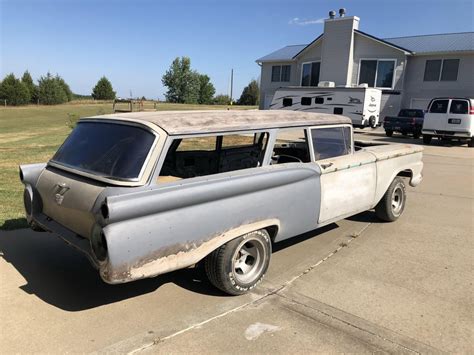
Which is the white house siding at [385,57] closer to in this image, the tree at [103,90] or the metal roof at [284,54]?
the metal roof at [284,54]

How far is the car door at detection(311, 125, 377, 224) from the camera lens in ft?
14.7

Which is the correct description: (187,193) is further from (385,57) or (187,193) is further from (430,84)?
(385,57)

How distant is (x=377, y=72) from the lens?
2892cm

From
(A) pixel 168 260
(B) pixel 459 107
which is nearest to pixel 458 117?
(B) pixel 459 107

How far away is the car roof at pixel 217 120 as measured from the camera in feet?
11.6

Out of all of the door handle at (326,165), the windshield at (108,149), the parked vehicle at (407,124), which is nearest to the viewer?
the windshield at (108,149)

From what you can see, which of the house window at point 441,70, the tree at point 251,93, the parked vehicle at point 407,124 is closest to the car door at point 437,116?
the parked vehicle at point 407,124

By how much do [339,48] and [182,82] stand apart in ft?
188

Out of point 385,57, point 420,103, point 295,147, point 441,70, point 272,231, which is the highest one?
point 385,57

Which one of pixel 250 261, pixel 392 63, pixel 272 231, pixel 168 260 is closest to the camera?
pixel 168 260

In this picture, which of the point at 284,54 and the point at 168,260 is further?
the point at 284,54

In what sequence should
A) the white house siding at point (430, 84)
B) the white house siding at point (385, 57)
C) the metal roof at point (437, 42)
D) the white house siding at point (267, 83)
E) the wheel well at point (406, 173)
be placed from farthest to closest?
the white house siding at point (267, 83), the white house siding at point (385, 57), the metal roof at point (437, 42), the white house siding at point (430, 84), the wheel well at point (406, 173)

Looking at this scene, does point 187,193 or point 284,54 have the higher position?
point 284,54

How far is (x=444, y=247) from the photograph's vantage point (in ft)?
16.3
